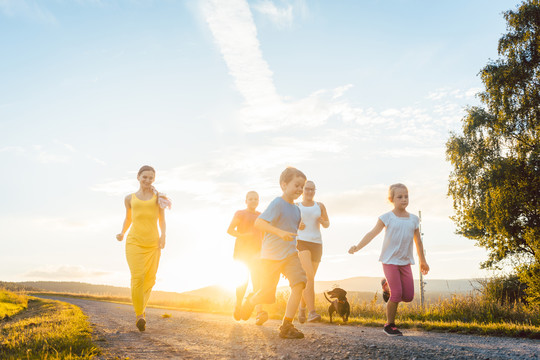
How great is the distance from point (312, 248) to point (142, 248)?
301 cm

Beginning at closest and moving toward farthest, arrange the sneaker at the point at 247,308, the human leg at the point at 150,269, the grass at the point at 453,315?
the sneaker at the point at 247,308, the human leg at the point at 150,269, the grass at the point at 453,315

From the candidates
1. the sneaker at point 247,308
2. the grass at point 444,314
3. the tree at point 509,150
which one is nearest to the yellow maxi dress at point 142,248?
the sneaker at point 247,308

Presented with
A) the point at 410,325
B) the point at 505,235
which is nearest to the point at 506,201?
the point at 505,235

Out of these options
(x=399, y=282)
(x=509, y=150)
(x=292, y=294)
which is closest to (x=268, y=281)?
(x=292, y=294)

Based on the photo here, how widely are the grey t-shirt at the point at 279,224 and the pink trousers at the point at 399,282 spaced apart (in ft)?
5.50

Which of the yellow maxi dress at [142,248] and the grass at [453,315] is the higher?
the yellow maxi dress at [142,248]

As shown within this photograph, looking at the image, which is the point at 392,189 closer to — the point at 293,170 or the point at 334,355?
the point at 293,170

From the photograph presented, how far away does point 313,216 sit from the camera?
8.17 m

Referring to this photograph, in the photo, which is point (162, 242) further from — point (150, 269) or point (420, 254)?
point (420, 254)

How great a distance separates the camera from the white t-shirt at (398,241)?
6625 mm

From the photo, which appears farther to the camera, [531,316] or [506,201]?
[506,201]

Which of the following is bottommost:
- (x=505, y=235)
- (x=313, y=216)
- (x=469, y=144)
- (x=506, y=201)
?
(x=313, y=216)

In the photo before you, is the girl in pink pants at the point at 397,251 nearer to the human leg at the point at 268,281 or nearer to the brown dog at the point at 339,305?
the human leg at the point at 268,281

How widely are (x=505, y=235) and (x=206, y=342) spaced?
23020 mm
